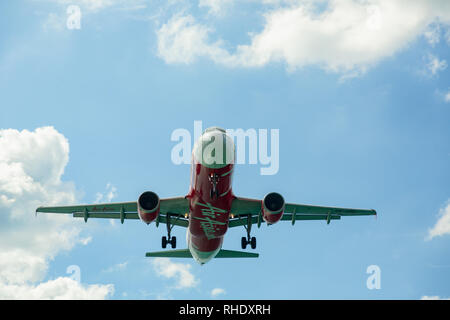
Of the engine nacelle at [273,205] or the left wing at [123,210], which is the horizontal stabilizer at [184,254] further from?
the engine nacelle at [273,205]

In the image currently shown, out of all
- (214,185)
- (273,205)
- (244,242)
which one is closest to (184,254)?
(244,242)

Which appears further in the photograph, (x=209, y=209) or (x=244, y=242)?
(x=244, y=242)

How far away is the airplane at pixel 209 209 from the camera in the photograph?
72.4 feet

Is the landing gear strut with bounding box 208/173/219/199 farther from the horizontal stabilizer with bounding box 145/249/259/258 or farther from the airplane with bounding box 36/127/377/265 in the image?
the horizontal stabilizer with bounding box 145/249/259/258

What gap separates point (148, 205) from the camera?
23969 mm

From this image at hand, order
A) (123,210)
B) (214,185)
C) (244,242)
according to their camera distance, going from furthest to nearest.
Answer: (244,242), (123,210), (214,185)

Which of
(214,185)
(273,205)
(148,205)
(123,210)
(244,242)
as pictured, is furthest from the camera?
(244,242)

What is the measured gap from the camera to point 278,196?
24.4 metres

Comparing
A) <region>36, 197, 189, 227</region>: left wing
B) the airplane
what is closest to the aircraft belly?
the airplane

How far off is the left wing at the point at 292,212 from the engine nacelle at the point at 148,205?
15.8 ft

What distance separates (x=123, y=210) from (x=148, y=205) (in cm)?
439

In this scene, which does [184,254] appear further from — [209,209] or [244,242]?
[209,209]

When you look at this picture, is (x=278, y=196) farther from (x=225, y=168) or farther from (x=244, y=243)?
(x=244, y=243)
